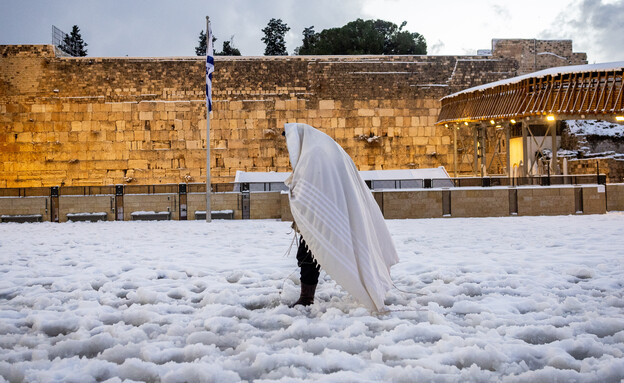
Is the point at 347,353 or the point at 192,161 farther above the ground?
the point at 192,161

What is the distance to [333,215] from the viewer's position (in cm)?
420

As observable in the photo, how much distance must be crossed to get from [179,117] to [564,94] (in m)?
16.0

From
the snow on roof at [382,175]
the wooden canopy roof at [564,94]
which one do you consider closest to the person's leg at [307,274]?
the wooden canopy roof at [564,94]

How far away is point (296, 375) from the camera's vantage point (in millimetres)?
2883

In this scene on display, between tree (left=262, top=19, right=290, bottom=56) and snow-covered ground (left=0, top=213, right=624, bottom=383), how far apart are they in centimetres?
4506

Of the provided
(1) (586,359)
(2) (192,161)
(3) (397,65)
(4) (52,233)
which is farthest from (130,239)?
(3) (397,65)

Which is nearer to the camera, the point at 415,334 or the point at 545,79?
the point at 415,334

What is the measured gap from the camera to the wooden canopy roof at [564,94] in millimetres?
16516

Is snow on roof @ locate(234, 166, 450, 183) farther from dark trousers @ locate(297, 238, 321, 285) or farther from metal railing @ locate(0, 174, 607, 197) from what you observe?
dark trousers @ locate(297, 238, 321, 285)

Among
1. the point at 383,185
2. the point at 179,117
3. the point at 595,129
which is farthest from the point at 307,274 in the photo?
the point at 595,129

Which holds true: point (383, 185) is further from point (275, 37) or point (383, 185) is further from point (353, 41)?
point (275, 37)

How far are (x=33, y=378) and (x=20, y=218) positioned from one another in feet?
48.6

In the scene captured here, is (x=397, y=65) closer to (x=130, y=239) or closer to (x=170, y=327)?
(x=130, y=239)

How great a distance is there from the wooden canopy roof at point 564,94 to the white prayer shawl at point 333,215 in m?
15.2
